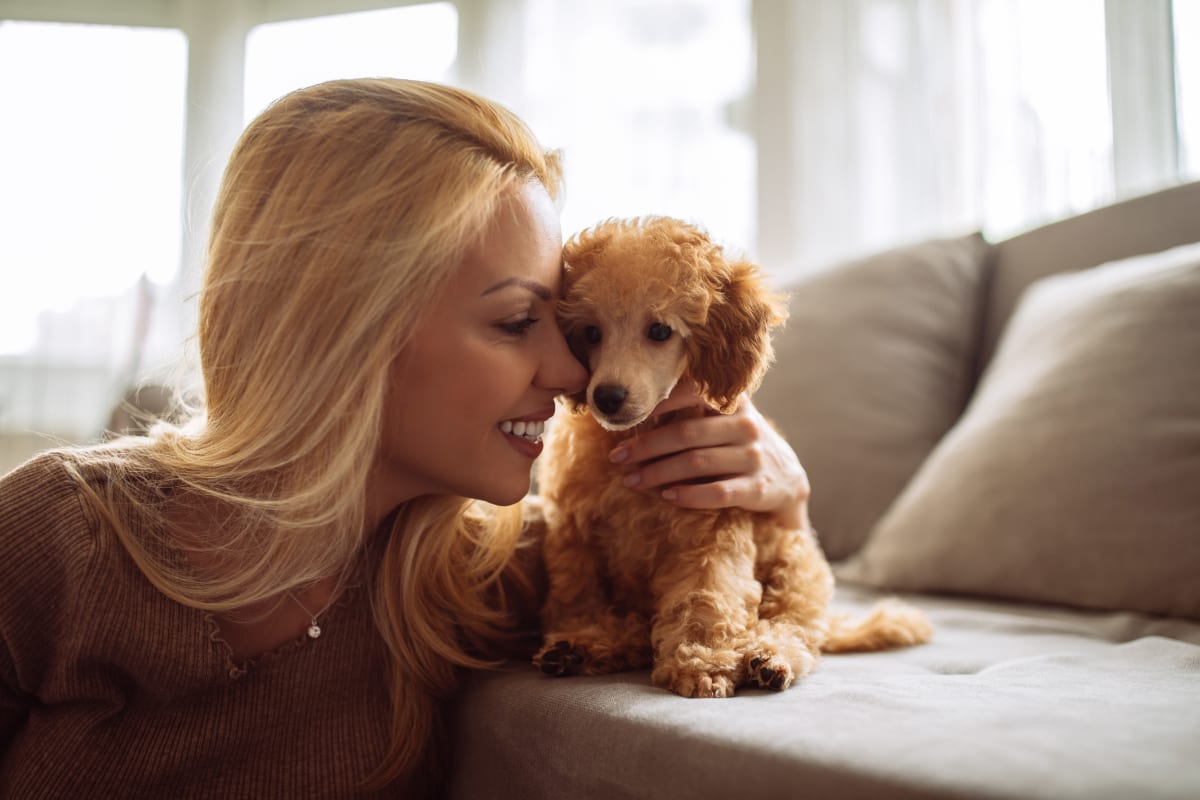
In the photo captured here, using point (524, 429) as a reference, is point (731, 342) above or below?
above

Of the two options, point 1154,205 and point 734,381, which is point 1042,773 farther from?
point 1154,205

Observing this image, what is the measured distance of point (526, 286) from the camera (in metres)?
1.01

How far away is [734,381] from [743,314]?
0.09 meters


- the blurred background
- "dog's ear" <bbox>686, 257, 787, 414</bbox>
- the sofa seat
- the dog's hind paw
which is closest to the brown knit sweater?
the sofa seat

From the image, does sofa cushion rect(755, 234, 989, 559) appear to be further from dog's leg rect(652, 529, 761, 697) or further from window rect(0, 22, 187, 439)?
window rect(0, 22, 187, 439)

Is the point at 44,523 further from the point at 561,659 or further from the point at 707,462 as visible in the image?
the point at 707,462

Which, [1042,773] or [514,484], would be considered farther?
[514,484]

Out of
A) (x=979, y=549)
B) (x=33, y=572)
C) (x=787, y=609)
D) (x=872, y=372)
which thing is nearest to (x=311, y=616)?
(x=33, y=572)

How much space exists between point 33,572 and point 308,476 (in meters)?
0.30

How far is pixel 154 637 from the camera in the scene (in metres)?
0.93

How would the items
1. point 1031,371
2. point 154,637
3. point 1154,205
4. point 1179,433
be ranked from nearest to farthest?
1. point 154,637
2. point 1179,433
3. point 1031,371
4. point 1154,205

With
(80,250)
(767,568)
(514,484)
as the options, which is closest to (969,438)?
(767,568)

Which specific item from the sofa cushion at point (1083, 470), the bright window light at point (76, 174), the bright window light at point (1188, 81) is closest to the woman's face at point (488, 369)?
the sofa cushion at point (1083, 470)

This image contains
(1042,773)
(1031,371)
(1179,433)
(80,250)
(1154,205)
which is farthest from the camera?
(80,250)
